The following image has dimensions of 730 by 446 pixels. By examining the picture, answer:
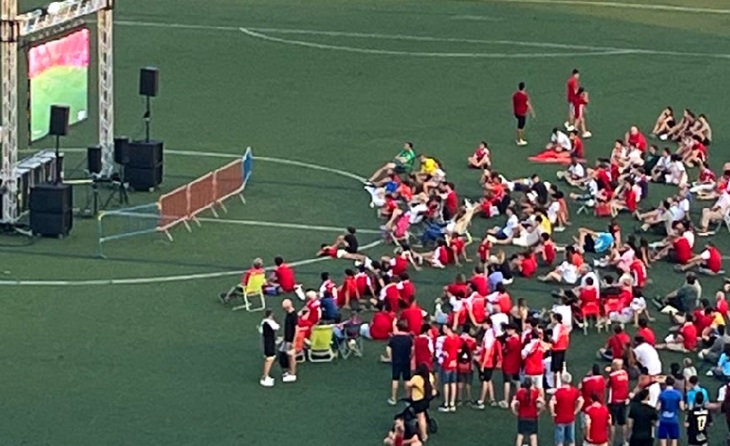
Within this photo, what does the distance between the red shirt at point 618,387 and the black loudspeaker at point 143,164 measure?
20539mm

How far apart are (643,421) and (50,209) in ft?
61.7

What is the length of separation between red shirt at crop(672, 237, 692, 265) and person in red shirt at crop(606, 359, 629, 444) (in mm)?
11789

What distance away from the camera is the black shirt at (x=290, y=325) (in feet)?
127

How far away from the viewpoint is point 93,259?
47.2 meters

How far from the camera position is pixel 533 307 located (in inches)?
1721

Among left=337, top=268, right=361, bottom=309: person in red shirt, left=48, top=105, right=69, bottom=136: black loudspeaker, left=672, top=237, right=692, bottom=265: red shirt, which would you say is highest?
left=48, top=105, right=69, bottom=136: black loudspeaker

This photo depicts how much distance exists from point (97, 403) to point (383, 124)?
88.6ft

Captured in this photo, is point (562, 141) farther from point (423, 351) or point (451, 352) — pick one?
point (423, 351)

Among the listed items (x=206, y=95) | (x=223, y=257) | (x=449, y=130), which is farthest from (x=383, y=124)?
(x=223, y=257)

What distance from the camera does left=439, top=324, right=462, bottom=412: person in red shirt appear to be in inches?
1462

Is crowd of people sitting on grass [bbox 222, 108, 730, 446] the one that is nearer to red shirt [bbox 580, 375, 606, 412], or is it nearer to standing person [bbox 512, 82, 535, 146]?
red shirt [bbox 580, 375, 606, 412]

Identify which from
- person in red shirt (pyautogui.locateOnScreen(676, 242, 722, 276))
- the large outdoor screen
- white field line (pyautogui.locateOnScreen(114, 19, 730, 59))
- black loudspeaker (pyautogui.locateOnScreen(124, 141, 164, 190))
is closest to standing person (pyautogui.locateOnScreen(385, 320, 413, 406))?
person in red shirt (pyautogui.locateOnScreen(676, 242, 722, 276))

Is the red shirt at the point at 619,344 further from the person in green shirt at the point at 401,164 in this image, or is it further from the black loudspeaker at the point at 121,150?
the black loudspeaker at the point at 121,150

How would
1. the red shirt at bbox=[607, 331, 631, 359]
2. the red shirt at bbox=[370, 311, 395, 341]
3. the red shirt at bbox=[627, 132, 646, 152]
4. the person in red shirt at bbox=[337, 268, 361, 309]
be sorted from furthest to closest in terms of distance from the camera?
1. the red shirt at bbox=[627, 132, 646, 152]
2. the person in red shirt at bbox=[337, 268, 361, 309]
3. the red shirt at bbox=[370, 311, 395, 341]
4. the red shirt at bbox=[607, 331, 631, 359]
